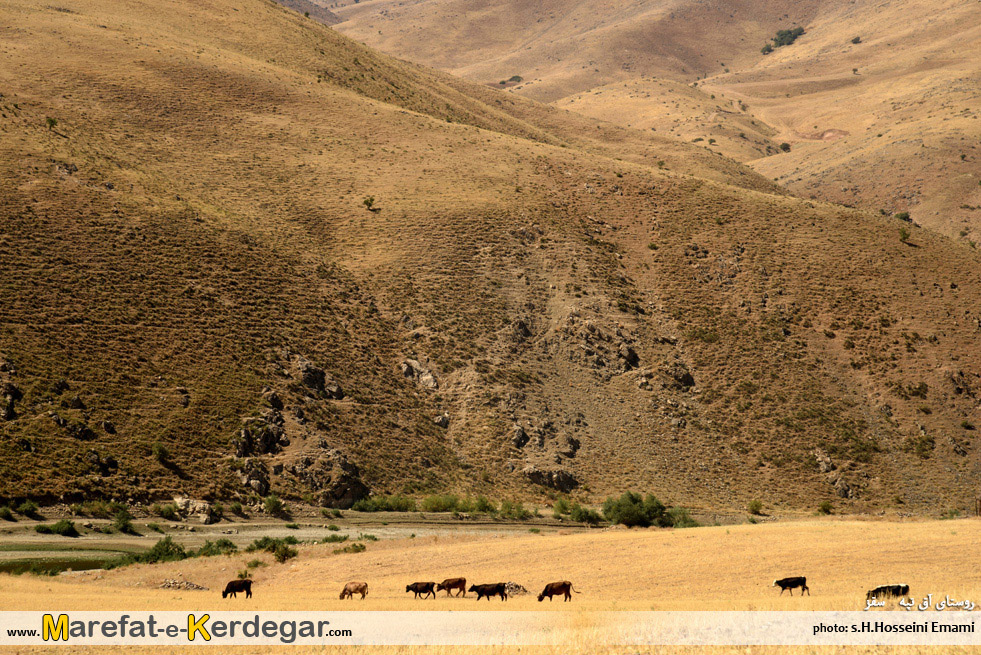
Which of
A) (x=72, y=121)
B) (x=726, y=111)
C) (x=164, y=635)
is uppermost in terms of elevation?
(x=726, y=111)

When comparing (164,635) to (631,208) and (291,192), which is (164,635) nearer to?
(291,192)

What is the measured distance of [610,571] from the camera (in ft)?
88.4

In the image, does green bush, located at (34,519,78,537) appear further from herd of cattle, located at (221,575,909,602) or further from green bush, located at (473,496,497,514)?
green bush, located at (473,496,497,514)

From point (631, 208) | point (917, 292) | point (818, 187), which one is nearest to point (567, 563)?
point (917, 292)

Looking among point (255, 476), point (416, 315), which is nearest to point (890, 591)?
point (255, 476)

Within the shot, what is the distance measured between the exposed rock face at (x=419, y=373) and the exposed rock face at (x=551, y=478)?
10206 mm

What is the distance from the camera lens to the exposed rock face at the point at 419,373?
56.4 m

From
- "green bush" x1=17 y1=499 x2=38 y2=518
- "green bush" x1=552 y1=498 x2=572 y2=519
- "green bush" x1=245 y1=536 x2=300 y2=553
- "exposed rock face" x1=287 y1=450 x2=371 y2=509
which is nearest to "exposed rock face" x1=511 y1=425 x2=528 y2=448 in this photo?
"green bush" x1=552 y1=498 x2=572 y2=519

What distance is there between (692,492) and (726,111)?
5283 inches

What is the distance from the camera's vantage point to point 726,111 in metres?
166

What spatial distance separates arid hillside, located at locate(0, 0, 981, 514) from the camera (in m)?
45.0

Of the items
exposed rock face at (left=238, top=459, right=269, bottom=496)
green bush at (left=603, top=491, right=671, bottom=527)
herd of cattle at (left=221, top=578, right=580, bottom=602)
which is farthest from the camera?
exposed rock face at (left=238, top=459, right=269, bottom=496)

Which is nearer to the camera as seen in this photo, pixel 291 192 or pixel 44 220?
pixel 44 220

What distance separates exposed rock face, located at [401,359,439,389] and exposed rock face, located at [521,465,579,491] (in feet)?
33.5
